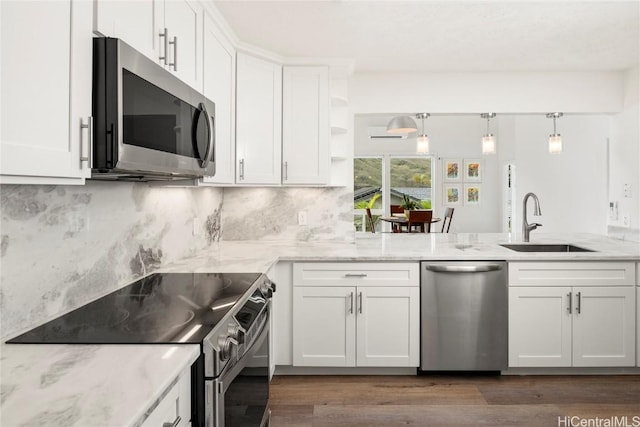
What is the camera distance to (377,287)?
3.02 metres

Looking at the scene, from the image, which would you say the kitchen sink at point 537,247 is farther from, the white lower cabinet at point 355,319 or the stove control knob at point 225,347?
the stove control knob at point 225,347

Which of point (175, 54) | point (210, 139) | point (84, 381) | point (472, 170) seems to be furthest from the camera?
point (472, 170)

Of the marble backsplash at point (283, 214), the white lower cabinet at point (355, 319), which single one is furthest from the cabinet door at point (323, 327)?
the marble backsplash at point (283, 214)

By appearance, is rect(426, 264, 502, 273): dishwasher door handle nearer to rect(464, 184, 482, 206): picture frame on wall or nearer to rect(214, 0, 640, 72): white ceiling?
rect(214, 0, 640, 72): white ceiling

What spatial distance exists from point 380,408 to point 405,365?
0.47m

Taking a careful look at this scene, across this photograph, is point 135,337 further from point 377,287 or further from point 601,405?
point 601,405

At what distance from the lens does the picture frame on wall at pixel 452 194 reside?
8406 millimetres

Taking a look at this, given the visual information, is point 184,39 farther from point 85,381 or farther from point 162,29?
point 85,381

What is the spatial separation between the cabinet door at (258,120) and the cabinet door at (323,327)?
2.79ft

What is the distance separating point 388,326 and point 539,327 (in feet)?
3.25

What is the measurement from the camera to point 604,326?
3.02 m

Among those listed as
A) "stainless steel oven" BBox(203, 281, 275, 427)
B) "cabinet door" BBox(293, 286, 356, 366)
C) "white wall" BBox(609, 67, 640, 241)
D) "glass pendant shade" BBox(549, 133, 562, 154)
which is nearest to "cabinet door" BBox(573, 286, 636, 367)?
"white wall" BBox(609, 67, 640, 241)

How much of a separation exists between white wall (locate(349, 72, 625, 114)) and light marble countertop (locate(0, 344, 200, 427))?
2923 millimetres

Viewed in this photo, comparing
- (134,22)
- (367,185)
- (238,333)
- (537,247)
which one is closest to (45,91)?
(134,22)
